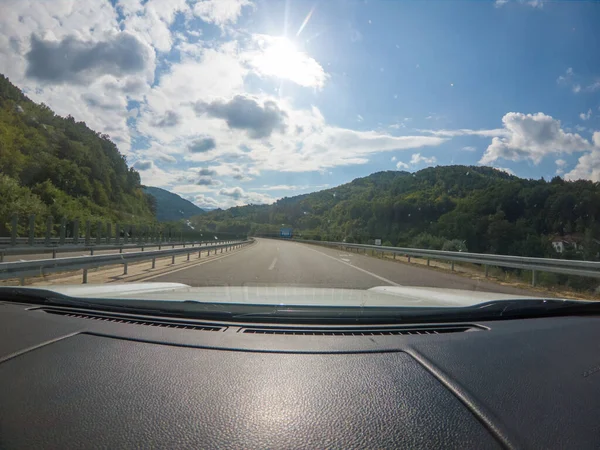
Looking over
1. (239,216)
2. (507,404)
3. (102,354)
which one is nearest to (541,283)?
(507,404)

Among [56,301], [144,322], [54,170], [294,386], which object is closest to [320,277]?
[56,301]


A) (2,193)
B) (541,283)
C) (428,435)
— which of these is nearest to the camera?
(428,435)

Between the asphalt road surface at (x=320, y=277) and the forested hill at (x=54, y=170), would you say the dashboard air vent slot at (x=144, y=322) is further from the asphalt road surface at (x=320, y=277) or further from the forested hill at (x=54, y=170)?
the forested hill at (x=54, y=170)

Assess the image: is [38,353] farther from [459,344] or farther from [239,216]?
[239,216]

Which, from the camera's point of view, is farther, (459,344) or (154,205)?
(154,205)

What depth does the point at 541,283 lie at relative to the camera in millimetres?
12906

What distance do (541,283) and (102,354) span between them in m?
13.8

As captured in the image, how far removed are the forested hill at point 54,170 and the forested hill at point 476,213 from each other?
111ft

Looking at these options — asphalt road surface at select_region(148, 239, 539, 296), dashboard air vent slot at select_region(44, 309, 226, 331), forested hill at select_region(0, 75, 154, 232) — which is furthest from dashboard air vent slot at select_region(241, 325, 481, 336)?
forested hill at select_region(0, 75, 154, 232)

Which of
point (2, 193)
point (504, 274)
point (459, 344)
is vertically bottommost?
point (504, 274)

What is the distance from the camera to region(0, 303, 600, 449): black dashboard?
6.03 feet

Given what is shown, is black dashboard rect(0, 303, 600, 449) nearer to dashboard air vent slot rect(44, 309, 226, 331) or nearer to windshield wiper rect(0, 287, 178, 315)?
dashboard air vent slot rect(44, 309, 226, 331)

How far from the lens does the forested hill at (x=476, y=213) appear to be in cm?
2369

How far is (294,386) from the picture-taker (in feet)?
7.57
